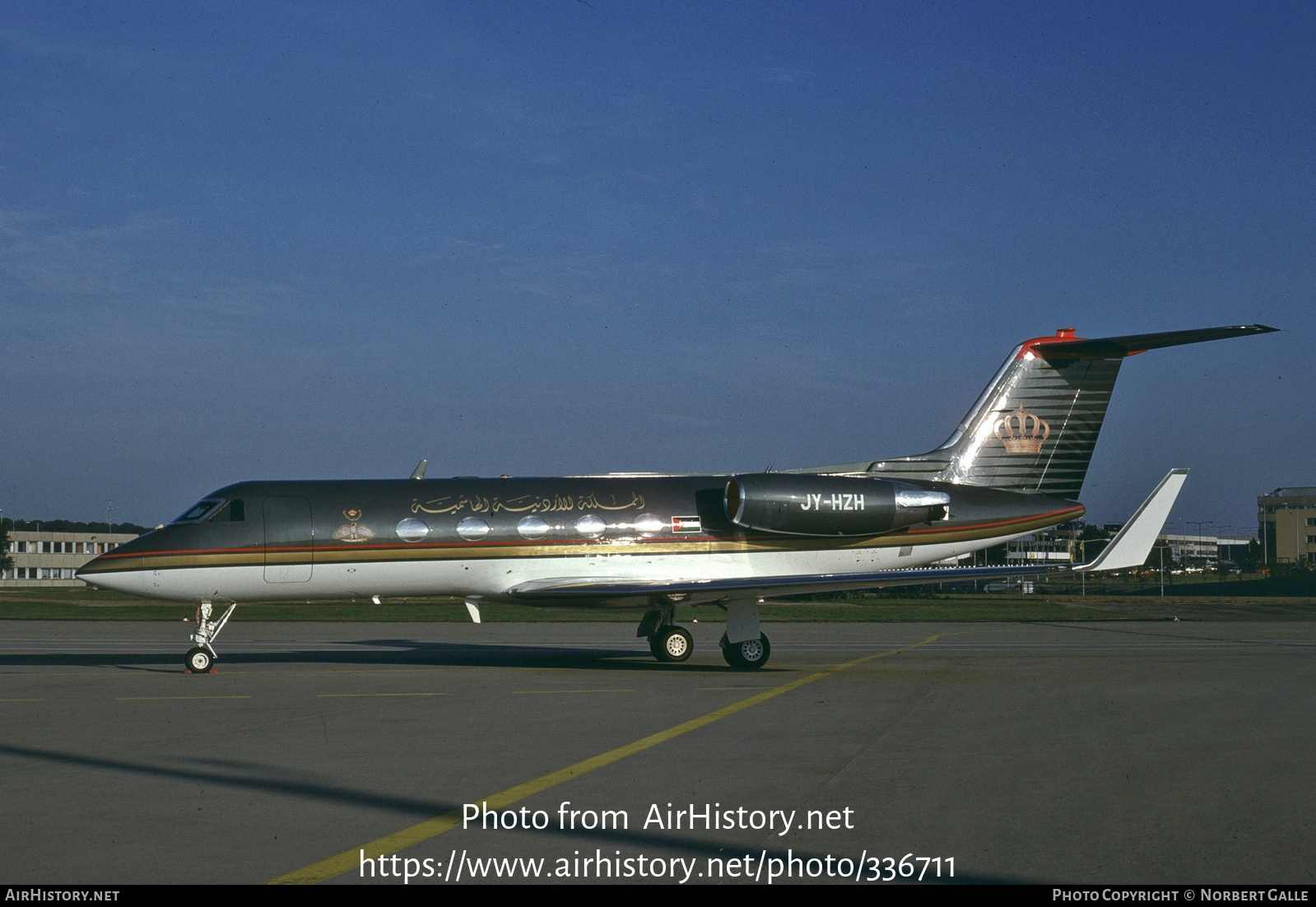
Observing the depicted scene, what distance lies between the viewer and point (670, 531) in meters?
20.0

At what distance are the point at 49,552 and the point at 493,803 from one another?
12482 cm

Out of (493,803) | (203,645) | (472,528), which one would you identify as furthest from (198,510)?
(493,803)

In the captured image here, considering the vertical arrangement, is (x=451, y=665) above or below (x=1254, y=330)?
below

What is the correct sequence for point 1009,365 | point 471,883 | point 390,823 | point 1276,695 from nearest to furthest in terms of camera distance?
point 471,883 < point 390,823 < point 1276,695 < point 1009,365

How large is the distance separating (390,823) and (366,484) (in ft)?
44.3

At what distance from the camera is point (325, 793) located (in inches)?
322

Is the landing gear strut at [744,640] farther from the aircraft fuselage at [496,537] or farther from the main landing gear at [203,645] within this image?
the main landing gear at [203,645]

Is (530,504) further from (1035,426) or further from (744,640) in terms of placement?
(1035,426)

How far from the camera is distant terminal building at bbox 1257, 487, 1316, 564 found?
122812mm

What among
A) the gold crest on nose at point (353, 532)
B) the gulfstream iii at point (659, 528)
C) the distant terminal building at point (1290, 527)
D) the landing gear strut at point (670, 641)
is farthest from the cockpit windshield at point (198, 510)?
the distant terminal building at point (1290, 527)

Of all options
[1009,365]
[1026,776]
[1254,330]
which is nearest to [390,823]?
[1026,776]

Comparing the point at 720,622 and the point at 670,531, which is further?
the point at 720,622

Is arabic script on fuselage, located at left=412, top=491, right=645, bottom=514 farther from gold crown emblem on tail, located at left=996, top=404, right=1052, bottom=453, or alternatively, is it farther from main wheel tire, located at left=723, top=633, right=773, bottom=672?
gold crown emblem on tail, located at left=996, top=404, right=1052, bottom=453

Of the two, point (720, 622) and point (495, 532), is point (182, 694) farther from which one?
point (720, 622)
